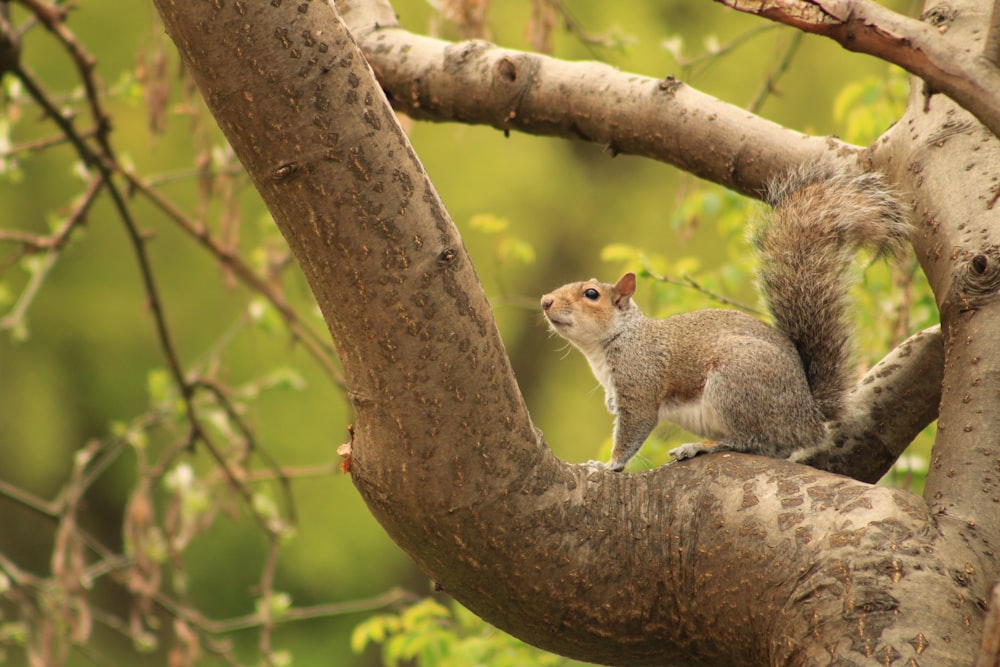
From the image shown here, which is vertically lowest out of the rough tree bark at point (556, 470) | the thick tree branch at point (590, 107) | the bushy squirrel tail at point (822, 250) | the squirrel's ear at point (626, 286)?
the rough tree bark at point (556, 470)

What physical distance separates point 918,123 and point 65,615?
239 centimetres

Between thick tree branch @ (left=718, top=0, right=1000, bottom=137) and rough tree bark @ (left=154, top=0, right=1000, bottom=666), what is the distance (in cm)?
25

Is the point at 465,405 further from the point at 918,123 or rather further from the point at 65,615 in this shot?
the point at 65,615

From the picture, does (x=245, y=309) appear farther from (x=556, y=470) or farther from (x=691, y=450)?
(x=556, y=470)

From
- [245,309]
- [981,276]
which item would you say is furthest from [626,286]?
[245,309]

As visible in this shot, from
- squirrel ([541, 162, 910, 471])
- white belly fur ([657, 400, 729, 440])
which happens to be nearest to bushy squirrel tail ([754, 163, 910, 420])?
squirrel ([541, 162, 910, 471])

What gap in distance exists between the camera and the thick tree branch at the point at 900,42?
4.13 feet

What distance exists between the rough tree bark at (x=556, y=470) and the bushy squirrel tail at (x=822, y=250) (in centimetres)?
8

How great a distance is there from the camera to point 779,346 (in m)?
1.89

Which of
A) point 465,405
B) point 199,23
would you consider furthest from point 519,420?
point 199,23

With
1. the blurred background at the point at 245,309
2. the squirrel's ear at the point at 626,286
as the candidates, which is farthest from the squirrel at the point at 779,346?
the blurred background at the point at 245,309

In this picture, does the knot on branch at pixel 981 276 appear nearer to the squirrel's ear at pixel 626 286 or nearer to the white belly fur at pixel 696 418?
the white belly fur at pixel 696 418

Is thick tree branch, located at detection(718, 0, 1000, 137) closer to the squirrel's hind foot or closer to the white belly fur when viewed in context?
the squirrel's hind foot

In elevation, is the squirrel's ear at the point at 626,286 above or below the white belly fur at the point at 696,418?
above
